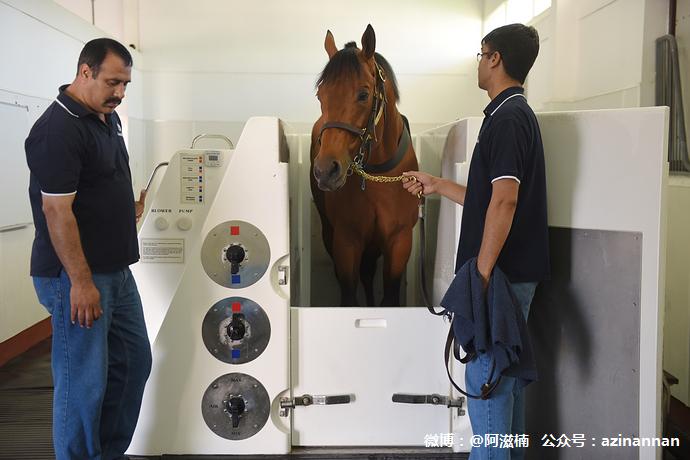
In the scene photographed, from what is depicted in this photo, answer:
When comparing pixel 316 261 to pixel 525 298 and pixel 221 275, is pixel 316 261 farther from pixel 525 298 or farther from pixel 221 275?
pixel 525 298

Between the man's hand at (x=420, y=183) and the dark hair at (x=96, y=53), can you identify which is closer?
the dark hair at (x=96, y=53)

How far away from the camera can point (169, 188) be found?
1888 mm

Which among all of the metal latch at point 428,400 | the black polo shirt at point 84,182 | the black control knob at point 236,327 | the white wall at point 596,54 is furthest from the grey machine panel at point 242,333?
the white wall at point 596,54

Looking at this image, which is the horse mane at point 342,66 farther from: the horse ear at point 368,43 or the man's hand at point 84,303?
the man's hand at point 84,303

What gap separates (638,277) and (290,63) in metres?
5.40

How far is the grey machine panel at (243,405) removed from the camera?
1.89m

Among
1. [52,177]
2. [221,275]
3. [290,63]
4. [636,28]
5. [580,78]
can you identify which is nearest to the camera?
[52,177]

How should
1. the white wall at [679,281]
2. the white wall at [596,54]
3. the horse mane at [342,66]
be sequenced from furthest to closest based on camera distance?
the white wall at [596,54] < the white wall at [679,281] < the horse mane at [342,66]

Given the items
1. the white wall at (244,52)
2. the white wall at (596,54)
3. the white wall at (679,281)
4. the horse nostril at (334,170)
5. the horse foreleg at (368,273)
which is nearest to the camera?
the horse nostril at (334,170)

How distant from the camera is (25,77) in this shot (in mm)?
3861

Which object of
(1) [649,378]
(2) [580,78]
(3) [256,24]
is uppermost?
(3) [256,24]

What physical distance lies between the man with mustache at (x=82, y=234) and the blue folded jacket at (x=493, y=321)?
101 cm

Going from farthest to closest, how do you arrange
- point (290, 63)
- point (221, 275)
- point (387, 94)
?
point (290, 63) < point (387, 94) < point (221, 275)

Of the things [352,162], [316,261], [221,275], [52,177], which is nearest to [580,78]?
[316,261]
